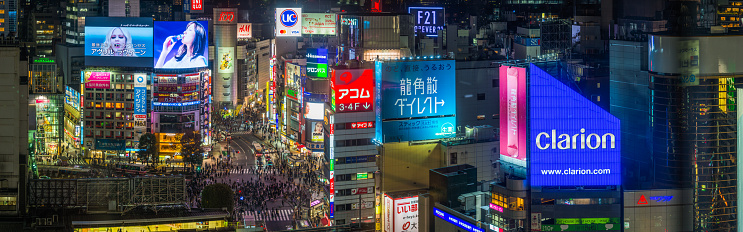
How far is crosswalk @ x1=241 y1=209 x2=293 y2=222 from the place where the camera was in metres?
45.3

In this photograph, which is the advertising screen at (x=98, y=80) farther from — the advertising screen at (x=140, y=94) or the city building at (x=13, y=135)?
the city building at (x=13, y=135)

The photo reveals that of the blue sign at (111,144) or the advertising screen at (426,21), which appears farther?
the blue sign at (111,144)

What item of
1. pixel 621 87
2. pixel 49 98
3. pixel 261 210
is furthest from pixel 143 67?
pixel 621 87

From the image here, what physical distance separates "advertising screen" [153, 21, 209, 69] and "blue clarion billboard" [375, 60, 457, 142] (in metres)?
22.6

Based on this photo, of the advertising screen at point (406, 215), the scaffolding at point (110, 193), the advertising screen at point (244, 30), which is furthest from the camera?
the advertising screen at point (244, 30)

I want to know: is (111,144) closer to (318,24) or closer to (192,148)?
(192,148)

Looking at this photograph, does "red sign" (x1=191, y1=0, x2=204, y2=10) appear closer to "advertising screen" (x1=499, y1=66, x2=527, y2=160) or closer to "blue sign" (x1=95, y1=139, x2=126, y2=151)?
"blue sign" (x1=95, y1=139, x2=126, y2=151)

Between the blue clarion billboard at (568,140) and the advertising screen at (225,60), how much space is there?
180 feet

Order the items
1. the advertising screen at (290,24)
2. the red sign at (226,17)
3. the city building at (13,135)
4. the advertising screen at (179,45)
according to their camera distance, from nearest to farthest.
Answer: the city building at (13,135) → the advertising screen at (179,45) → the advertising screen at (290,24) → the red sign at (226,17)

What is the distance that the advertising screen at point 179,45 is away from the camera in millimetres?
60844

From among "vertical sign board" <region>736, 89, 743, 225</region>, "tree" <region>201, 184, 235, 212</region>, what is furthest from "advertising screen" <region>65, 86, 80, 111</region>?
"vertical sign board" <region>736, 89, 743, 225</region>

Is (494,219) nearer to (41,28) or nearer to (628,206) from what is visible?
(628,206)

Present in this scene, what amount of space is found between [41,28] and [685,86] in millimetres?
87756

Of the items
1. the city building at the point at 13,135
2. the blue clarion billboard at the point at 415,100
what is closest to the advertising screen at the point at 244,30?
the blue clarion billboard at the point at 415,100
